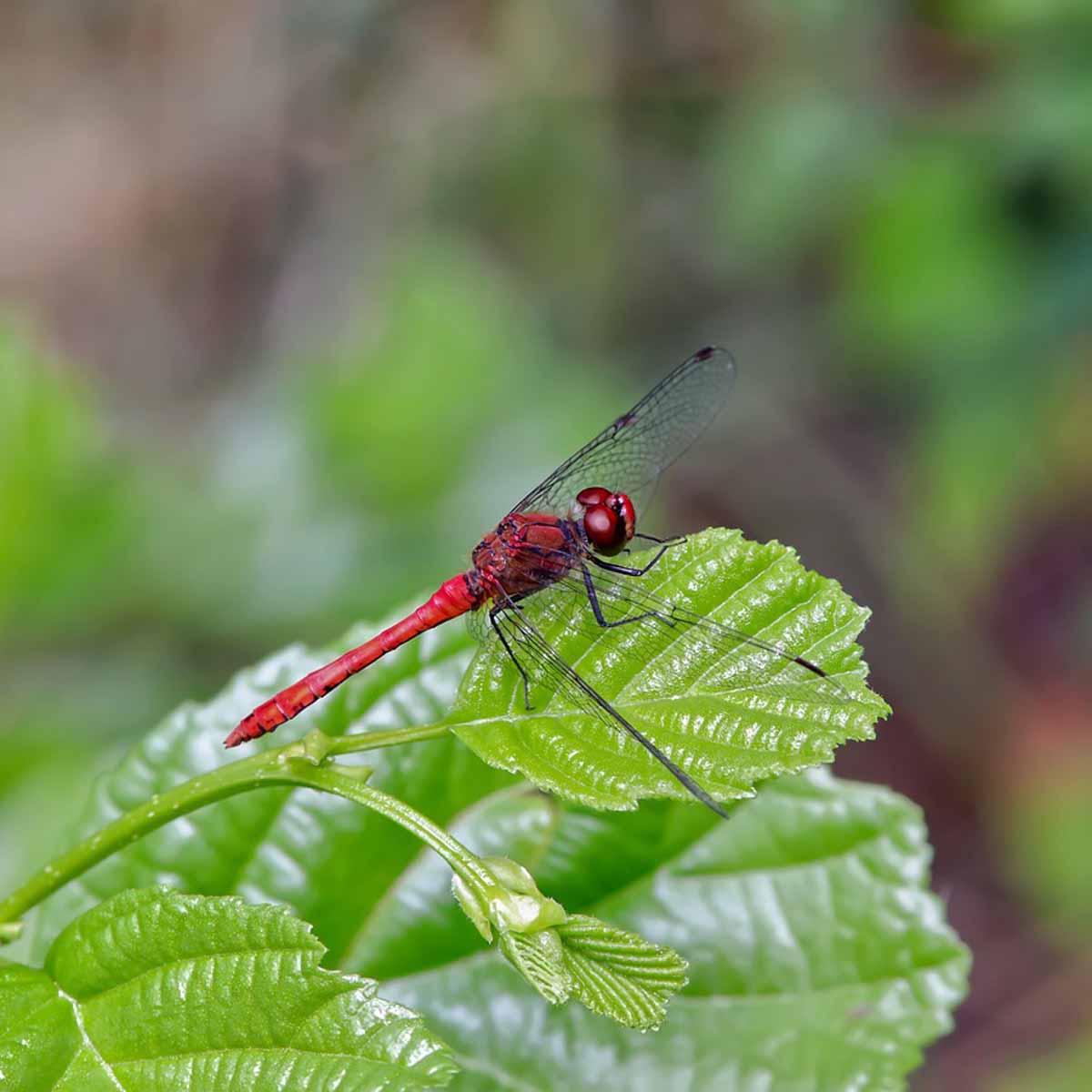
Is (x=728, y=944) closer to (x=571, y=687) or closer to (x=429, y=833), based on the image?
(x=571, y=687)

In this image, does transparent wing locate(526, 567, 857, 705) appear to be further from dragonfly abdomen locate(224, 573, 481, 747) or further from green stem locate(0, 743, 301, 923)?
green stem locate(0, 743, 301, 923)

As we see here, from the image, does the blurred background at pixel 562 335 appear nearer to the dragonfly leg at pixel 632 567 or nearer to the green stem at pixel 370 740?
the dragonfly leg at pixel 632 567

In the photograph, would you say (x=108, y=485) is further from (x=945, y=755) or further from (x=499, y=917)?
(x=945, y=755)

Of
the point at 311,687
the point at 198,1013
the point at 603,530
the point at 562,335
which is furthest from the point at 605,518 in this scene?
the point at 562,335

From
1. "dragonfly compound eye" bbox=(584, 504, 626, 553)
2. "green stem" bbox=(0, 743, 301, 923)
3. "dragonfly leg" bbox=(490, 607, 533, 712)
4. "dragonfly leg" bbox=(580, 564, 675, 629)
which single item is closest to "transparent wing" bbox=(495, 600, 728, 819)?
"dragonfly leg" bbox=(490, 607, 533, 712)

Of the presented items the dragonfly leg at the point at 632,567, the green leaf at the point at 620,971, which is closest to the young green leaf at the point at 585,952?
the green leaf at the point at 620,971
